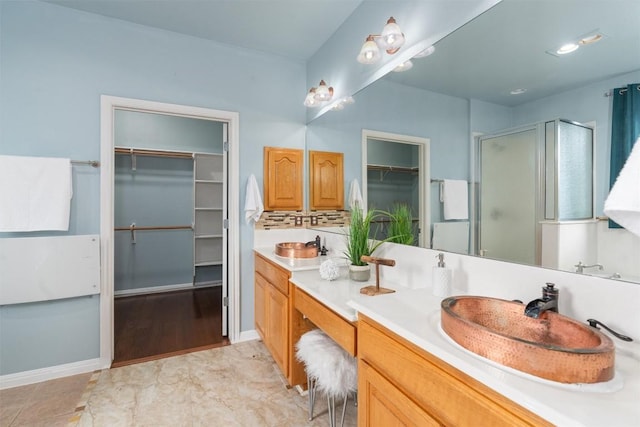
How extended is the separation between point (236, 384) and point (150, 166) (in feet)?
10.8

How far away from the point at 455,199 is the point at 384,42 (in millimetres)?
1026

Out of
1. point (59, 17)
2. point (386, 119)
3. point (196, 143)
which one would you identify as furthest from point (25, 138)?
point (386, 119)

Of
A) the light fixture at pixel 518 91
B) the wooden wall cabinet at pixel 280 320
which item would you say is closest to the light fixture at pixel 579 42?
the light fixture at pixel 518 91

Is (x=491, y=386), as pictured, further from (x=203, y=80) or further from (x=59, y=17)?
(x=59, y=17)

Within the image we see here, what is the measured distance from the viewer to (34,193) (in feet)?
6.75

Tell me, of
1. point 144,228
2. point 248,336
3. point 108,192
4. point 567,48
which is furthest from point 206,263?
point 567,48

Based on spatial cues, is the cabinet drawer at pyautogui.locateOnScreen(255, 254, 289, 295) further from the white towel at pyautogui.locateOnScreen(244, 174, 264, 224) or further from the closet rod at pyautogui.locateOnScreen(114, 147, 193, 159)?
the closet rod at pyautogui.locateOnScreen(114, 147, 193, 159)

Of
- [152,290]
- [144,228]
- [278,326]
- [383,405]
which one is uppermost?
[144,228]

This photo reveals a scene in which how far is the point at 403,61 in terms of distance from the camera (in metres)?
1.68

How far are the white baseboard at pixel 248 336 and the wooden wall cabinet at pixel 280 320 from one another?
0.29 meters

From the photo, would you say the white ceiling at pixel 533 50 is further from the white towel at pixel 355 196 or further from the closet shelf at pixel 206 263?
the closet shelf at pixel 206 263

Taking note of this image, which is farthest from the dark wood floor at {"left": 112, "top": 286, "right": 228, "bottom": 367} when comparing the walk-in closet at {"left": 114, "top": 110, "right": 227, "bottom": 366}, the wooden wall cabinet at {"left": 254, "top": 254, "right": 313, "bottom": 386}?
the wooden wall cabinet at {"left": 254, "top": 254, "right": 313, "bottom": 386}

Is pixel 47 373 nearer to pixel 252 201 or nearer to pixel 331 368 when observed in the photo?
pixel 252 201

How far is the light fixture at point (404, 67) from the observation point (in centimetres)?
165
